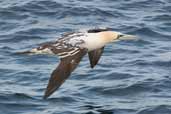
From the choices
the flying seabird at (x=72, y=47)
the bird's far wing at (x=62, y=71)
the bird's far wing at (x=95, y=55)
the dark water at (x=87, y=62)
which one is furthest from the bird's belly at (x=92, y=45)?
the bird's far wing at (x=95, y=55)

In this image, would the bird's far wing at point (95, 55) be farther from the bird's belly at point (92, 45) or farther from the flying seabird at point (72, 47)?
the bird's belly at point (92, 45)

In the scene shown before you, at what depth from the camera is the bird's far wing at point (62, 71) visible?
1202 centimetres

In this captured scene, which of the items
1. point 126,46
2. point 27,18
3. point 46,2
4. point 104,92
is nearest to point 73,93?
point 104,92

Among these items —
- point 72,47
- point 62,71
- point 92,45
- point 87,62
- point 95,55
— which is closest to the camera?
point 62,71

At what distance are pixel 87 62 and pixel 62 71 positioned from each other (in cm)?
379

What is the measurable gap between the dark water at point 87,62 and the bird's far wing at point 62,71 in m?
0.86

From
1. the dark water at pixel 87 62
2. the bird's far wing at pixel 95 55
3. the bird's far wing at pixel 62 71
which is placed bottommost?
the dark water at pixel 87 62

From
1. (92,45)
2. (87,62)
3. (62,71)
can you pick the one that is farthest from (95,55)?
(62,71)

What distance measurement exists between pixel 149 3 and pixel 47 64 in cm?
631

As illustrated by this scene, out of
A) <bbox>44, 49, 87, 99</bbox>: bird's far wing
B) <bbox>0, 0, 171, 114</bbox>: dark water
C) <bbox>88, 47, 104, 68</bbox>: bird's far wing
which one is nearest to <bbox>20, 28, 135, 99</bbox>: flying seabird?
<bbox>44, 49, 87, 99</bbox>: bird's far wing

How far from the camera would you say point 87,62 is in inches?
639

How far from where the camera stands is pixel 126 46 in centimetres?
1738

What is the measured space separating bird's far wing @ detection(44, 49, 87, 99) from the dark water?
859mm

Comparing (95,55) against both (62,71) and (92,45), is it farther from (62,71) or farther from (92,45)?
(62,71)
